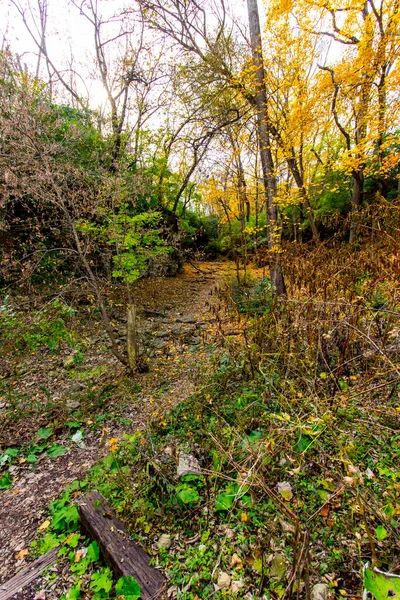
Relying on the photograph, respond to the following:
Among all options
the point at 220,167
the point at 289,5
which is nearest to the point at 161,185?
the point at 220,167

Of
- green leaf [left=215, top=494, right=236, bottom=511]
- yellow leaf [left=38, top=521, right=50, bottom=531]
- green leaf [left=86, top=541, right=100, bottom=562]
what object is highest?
green leaf [left=215, top=494, right=236, bottom=511]

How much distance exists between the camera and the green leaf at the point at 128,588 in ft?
4.97

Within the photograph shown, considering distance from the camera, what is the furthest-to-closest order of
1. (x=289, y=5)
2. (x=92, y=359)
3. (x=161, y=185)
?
1. (x=161, y=185)
2. (x=289, y=5)
3. (x=92, y=359)

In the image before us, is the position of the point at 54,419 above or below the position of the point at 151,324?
below

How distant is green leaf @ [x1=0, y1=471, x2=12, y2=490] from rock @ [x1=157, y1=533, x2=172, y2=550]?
1.87 m

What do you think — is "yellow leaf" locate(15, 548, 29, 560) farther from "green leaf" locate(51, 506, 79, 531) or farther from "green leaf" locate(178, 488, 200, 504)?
"green leaf" locate(178, 488, 200, 504)

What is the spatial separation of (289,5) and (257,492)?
9.32m

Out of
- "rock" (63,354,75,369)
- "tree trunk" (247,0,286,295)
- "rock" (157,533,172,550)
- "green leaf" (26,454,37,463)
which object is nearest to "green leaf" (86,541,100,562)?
"rock" (157,533,172,550)

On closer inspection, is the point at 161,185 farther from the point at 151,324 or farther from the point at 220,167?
the point at 151,324

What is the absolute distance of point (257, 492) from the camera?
1873 millimetres

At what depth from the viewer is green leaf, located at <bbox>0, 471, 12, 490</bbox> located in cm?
265

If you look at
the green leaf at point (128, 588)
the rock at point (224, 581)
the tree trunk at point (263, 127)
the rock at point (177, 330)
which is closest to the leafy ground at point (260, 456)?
the rock at point (224, 581)

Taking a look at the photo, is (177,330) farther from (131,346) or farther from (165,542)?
(165,542)

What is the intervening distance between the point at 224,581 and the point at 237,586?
8 cm
